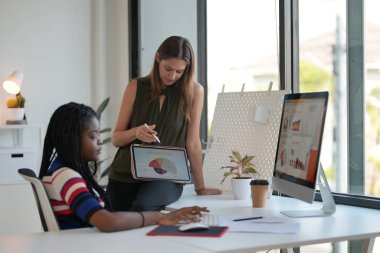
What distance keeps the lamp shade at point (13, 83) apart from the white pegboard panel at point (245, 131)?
1.70 metres

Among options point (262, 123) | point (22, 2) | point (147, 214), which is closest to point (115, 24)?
point (22, 2)

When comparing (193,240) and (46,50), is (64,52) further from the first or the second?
(193,240)

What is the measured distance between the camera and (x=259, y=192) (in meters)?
2.31

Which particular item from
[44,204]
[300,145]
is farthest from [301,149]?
[44,204]

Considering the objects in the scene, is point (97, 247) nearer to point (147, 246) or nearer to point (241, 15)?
point (147, 246)

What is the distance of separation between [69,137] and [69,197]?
0.23 m

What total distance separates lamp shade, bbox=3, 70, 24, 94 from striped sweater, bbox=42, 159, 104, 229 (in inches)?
89.8

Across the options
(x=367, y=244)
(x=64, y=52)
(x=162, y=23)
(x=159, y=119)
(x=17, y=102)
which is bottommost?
(x=367, y=244)

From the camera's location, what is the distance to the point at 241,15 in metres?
3.73

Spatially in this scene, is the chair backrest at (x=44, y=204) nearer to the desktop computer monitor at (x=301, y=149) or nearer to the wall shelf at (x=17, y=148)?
the desktop computer monitor at (x=301, y=149)

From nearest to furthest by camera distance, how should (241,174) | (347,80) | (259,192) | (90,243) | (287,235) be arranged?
1. (90,243)
2. (287,235)
3. (259,192)
4. (241,174)
5. (347,80)

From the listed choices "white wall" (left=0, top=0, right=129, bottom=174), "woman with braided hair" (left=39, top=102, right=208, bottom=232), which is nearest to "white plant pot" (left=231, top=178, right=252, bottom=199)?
"woman with braided hair" (left=39, top=102, right=208, bottom=232)

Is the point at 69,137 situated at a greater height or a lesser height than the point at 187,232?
greater

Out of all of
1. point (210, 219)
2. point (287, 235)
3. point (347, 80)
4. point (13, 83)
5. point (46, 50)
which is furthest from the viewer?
point (46, 50)
